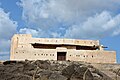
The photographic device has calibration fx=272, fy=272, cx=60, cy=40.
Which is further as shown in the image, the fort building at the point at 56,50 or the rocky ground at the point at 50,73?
the fort building at the point at 56,50

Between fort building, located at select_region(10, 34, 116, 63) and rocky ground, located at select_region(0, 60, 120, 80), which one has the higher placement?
fort building, located at select_region(10, 34, 116, 63)

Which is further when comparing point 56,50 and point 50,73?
point 56,50

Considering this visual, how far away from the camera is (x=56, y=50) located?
56.2 meters

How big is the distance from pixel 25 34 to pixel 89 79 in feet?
93.8

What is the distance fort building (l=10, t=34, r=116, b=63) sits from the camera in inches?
2189

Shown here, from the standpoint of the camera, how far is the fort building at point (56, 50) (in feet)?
182

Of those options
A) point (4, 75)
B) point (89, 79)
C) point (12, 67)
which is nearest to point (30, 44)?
point (12, 67)

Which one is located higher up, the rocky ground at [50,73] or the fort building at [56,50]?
the fort building at [56,50]

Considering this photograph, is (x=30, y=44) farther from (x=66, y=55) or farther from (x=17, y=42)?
(x=66, y=55)

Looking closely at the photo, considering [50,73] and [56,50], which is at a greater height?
[56,50]

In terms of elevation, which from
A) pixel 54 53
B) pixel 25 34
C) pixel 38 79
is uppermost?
pixel 25 34

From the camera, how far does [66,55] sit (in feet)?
185

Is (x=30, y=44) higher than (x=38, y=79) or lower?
higher

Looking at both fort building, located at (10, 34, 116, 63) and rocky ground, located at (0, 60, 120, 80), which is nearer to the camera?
rocky ground, located at (0, 60, 120, 80)
